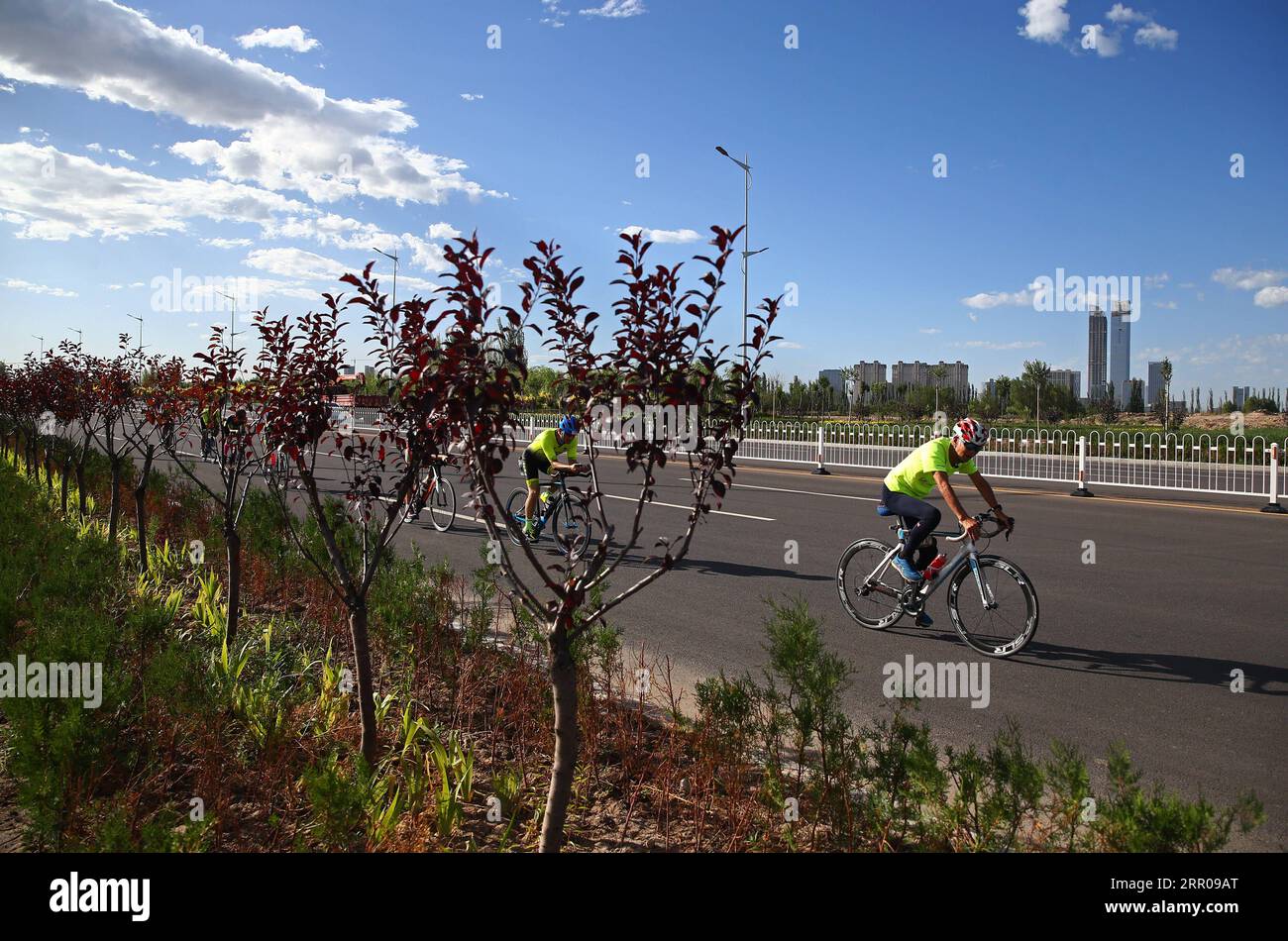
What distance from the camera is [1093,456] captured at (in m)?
29.8

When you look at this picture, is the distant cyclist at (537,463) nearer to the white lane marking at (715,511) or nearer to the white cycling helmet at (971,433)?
the white lane marking at (715,511)

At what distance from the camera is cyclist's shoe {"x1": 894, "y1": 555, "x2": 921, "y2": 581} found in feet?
23.5

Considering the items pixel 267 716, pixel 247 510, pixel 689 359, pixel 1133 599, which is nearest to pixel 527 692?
pixel 267 716

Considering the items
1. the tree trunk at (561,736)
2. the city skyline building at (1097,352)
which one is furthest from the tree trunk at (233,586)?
the city skyline building at (1097,352)

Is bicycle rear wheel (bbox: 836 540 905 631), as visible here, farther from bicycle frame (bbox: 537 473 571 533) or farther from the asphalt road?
bicycle frame (bbox: 537 473 571 533)

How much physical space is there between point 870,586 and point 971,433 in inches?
65.7

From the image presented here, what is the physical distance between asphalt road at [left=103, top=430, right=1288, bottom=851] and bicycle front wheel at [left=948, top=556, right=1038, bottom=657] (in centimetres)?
16

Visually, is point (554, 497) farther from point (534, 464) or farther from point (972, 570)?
point (972, 570)

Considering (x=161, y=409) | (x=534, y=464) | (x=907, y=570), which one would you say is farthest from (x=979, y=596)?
(x=161, y=409)

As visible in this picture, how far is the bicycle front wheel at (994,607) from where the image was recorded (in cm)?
665

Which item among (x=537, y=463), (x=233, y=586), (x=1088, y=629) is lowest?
(x=1088, y=629)

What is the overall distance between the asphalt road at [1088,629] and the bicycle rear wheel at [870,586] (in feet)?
0.51

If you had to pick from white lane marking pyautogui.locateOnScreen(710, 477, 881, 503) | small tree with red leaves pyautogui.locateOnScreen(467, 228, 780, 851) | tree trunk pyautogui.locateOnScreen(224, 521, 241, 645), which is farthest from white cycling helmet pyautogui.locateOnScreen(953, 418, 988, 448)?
white lane marking pyautogui.locateOnScreen(710, 477, 881, 503)
